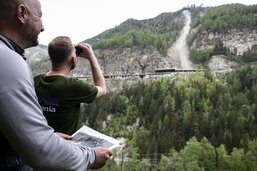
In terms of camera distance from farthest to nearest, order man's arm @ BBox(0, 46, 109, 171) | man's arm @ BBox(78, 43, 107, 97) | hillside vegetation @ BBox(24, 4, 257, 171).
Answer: hillside vegetation @ BBox(24, 4, 257, 171) < man's arm @ BBox(78, 43, 107, 97) < man's arm @ BBox(0, 46, 109, 171)

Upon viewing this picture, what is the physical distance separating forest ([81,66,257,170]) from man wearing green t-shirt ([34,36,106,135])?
58706 millimetres

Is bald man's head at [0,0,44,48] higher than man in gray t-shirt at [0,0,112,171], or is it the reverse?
bald man's head at [0,0,44,48]

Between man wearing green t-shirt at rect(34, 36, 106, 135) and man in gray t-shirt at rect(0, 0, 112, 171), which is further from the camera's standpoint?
man wearing green t-shirt at rect(34, 36, 106, 135)

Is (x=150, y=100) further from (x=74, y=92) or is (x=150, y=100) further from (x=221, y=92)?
(x=74, y=92)

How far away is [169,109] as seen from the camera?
11025 cm

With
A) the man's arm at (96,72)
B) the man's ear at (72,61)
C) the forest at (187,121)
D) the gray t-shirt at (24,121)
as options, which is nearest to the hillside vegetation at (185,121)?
the forest at (187,121)

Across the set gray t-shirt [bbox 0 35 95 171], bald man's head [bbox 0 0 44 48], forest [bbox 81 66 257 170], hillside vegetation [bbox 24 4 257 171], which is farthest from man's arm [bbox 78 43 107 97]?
forest [bbox 81 66 257 170]

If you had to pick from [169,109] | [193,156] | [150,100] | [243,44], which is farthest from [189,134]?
[243,44]

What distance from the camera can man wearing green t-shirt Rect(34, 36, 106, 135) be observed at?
10.5 feet

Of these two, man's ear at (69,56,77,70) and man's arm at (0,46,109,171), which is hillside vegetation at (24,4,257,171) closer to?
man's ear at (69,56,77,70)

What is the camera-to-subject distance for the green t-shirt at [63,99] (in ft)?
10.5

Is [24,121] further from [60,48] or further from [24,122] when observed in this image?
[60,48]

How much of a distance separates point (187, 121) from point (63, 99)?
325ft

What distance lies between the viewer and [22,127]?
1720mm
